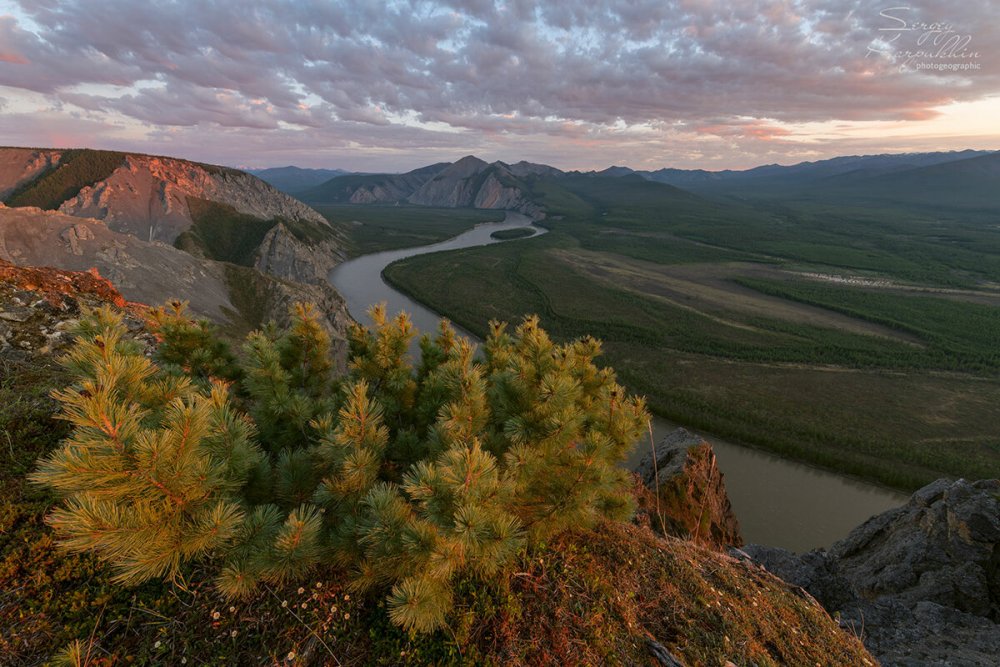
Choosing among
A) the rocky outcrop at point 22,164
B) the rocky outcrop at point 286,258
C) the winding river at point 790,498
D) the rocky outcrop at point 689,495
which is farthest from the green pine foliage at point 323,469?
the rocky outcrop at point 22,164

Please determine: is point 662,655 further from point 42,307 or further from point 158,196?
point 158,196

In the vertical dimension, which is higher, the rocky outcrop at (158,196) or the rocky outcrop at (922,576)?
the rocky outcrop at (158,196)

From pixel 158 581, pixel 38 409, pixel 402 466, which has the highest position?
pixel 38 409

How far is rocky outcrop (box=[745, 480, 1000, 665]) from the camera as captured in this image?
10164 mm

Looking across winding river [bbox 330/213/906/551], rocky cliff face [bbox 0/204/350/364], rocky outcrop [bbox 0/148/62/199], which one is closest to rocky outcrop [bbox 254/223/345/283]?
rocky cliff face [bbox 0/204/350/364]

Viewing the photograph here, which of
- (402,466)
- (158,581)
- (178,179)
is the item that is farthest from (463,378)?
(178,179)

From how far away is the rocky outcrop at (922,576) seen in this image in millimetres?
10164

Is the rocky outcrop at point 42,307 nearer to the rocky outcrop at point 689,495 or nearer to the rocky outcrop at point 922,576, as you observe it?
the rocky outcrop at point 689,495

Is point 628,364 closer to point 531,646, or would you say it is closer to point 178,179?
point 531,646

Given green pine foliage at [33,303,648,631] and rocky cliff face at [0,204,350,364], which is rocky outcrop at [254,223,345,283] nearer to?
rocky cliff face at [0,204,350,364]

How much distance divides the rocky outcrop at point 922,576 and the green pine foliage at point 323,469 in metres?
9.31

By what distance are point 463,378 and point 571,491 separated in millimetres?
2325

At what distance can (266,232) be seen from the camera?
95.6m

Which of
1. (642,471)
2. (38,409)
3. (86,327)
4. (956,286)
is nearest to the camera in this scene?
(86,327)
